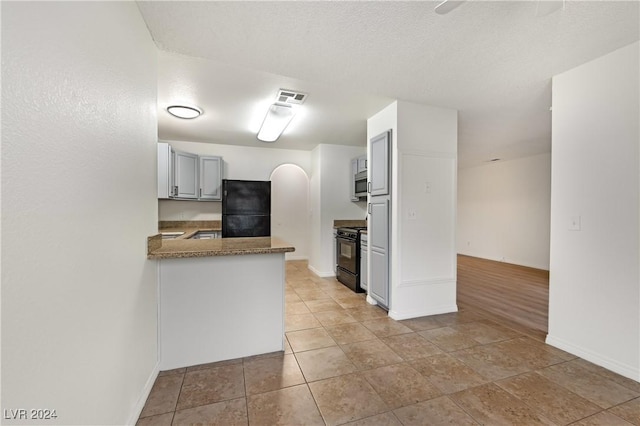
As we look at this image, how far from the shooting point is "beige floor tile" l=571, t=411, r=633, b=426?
1483 millimetres

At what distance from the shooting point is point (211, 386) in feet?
5.87

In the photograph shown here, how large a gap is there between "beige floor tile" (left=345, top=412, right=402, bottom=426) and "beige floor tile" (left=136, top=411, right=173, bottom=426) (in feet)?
3.37

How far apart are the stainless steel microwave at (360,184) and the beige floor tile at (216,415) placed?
11.3 ft

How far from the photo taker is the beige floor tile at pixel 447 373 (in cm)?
181

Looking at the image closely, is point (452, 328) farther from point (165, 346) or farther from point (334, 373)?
point (165, 346)

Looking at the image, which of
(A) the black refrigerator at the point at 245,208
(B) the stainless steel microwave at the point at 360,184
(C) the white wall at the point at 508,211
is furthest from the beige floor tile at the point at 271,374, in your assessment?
(C) the white wall at the point at 508,211

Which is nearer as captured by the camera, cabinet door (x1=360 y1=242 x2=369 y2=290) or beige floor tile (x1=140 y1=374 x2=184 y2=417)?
beige floor tile (x1=140 y1=374 x2=184 y2=417)

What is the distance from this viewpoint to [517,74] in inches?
92.0

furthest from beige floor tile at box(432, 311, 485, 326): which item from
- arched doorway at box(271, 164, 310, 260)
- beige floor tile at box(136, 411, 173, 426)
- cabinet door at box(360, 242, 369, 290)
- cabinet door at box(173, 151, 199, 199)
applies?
cabinet door at box(173, 151, 199, 199)

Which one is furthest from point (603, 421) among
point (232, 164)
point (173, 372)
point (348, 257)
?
point (232, 164)

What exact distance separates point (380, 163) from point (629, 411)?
2684 mm

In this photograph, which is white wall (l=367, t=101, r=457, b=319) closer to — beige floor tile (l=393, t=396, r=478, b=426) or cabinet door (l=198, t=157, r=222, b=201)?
beige floor tile (l=393, t=396, r=478, b=426)

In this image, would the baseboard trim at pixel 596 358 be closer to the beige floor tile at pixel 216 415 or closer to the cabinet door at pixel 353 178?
the beige floor tile at pixel 216 415

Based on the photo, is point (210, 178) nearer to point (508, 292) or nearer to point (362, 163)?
point (362, 163)
